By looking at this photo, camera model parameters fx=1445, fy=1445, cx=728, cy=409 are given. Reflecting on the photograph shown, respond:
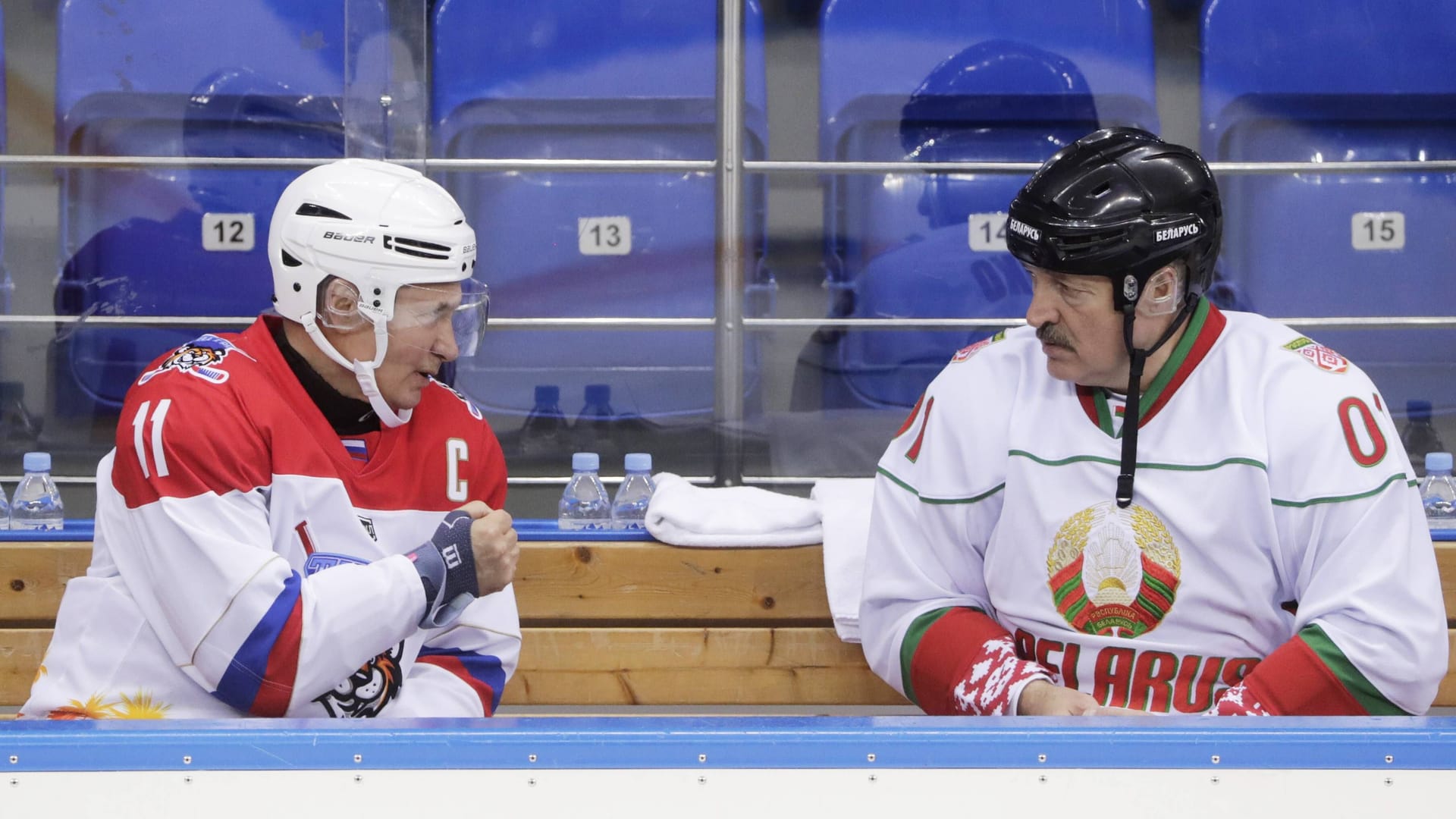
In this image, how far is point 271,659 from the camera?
1.39m

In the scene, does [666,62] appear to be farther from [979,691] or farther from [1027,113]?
[979,691]

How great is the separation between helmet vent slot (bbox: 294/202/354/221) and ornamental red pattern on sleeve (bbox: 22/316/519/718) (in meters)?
0.15

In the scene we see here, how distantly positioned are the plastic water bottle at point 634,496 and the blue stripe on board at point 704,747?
4.01 feet

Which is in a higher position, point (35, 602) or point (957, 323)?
point (957, 323)

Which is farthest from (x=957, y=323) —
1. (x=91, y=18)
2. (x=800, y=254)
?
(x=91, y=18)

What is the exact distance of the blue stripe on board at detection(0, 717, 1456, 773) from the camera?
948mm

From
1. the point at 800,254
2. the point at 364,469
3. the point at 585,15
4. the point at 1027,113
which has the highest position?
the point at 585,15

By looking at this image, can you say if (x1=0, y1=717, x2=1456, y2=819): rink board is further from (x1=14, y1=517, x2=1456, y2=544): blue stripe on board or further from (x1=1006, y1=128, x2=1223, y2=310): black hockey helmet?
(x1=14, y1=517, x2=1456, y2=544): blue stripe on board

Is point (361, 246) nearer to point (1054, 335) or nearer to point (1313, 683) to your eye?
point (1054, 335)

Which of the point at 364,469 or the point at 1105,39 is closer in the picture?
the point at 364,469

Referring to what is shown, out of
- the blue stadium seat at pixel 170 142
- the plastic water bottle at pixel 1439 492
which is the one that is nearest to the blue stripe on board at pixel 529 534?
the plastic water bottle at pixel 1439 492
